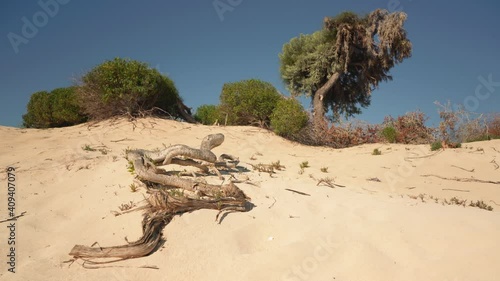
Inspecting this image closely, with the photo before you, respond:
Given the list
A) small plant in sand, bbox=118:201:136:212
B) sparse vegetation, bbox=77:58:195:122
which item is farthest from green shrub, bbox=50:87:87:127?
small plant in sand, bbox=118:201:136:212

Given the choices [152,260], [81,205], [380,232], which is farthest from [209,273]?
[81,205]

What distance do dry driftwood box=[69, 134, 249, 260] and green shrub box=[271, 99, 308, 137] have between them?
5.50 m

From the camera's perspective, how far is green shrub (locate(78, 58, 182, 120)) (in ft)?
30.9

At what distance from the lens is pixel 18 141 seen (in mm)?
7578

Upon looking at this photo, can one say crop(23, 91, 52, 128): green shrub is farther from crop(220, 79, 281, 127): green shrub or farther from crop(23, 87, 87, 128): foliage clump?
crop(220, 79, 281, 127): green shrub

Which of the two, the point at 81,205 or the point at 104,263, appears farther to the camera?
the point at 81,205

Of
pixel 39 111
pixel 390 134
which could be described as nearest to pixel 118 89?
pixel 39 111

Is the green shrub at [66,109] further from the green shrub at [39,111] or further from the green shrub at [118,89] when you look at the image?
the green shrub at [118,89]

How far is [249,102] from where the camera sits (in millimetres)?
10812

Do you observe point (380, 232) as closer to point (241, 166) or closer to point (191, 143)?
point (241, 166)

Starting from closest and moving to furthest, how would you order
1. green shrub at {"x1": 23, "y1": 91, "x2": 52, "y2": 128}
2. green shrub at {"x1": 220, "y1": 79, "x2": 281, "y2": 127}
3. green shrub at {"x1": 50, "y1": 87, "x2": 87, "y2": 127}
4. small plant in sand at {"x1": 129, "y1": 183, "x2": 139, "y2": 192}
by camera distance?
1. small plant in sand at {"x1": 129, "y1": 183, "x2": 139, "y2": 192}
2. green shrub at {"x1": 50, "y1": 87, "x2": 87, "y2": 127}
3. green shrub at {"x1": 23, "y1": 91, "x2": 52, "y2": 128}
4. green shrub at {"x1": 220, "y1": 79, "x2": 281, "y2": 127}

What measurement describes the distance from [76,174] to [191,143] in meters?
3.52

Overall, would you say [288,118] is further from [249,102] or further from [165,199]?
[165,199]

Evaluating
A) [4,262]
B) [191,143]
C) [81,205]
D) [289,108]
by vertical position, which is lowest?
[4,262]
